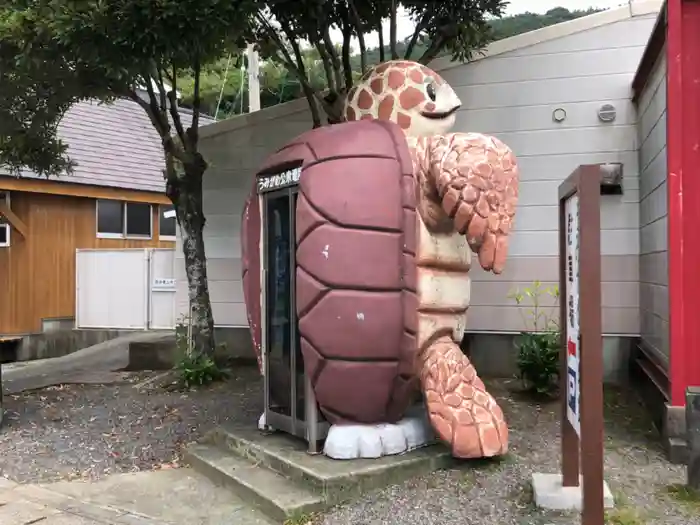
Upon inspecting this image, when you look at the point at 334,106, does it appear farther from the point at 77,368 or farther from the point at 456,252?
the point at 77,368

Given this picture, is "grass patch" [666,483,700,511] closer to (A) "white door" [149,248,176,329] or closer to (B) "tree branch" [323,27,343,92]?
(B) "tree branch" [323,27,343,92]

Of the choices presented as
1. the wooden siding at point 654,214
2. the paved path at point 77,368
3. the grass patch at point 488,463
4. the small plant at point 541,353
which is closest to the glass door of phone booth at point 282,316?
the grass patch at point 488,463

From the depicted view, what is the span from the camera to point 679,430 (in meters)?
5.30

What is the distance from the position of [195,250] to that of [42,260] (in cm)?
627

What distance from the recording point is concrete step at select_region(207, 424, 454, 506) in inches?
180

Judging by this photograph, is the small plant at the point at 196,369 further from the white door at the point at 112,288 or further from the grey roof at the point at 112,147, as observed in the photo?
the grey roof at the point at 112,147

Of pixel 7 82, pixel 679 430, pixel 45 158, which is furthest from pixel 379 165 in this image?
pixel 45 158

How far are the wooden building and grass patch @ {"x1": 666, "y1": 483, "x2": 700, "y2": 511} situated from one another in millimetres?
11108

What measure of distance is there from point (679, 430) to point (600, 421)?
234 cm

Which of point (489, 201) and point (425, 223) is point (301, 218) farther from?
point (489, 201)

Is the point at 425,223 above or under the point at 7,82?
under

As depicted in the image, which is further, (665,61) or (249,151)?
(249,151)

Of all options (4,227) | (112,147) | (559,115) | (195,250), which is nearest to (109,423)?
(195,250)

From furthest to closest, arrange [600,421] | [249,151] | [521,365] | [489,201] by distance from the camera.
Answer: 1. [249,151]
2. [521,365]
3. [489,201]
4. [600,421]
